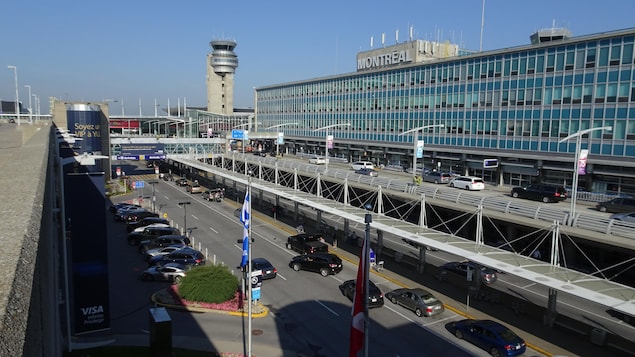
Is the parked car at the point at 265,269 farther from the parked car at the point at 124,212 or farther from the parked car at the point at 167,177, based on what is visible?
the parked car at the point at 167,177

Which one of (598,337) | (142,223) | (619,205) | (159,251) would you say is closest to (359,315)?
(598,337)

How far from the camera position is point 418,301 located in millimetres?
23672

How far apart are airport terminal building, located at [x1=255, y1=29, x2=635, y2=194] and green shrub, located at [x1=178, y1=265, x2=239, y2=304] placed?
17734mm

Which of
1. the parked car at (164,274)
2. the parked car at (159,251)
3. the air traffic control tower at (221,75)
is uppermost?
the air traffic control tower at (221,75)

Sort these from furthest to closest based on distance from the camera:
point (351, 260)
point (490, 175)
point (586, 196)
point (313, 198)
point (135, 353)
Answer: point (490, 175) < point (586, 196) < point (313, 198) < point (351, 260) < point (135, 353)

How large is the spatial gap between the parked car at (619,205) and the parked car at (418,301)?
14438mm

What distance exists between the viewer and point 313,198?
36.7 m

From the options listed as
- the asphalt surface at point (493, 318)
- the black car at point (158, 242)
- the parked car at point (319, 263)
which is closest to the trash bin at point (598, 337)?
the asphalt surface at point (493, 318)

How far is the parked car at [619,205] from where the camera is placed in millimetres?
29227

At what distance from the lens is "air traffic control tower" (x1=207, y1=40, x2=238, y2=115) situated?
16138 cm

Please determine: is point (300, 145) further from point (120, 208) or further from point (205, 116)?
point (120, 208)

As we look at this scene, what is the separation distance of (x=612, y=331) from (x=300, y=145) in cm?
8069

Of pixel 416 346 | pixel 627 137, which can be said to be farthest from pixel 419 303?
pixel 627 137

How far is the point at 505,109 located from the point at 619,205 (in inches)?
1042
